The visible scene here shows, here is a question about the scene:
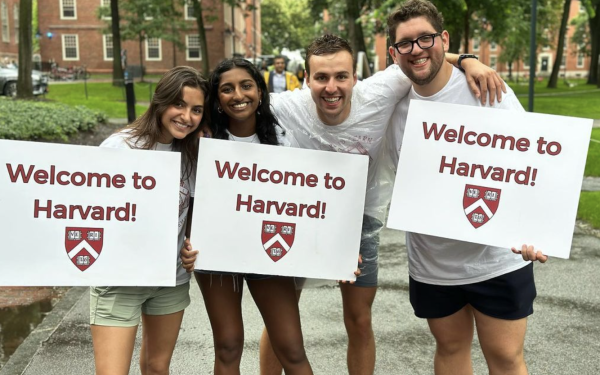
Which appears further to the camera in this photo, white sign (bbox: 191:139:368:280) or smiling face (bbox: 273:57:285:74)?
smiling face (bbox: 273:57:285:74)

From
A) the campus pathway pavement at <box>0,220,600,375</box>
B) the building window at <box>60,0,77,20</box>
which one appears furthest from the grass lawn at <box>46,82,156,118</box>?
the building window at <box>60,0,77,20</box>

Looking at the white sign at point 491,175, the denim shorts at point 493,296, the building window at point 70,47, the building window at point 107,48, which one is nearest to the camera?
the white sign at point 491,175

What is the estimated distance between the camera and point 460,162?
309 cm

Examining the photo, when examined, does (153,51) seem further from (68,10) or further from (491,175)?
(491,175)

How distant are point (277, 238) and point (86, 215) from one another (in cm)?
93

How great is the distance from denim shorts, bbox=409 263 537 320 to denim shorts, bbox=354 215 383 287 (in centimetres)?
39

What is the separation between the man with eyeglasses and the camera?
9.98 feet

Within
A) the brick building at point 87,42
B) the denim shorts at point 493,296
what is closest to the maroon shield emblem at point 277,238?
the denim shorts at point 493,296

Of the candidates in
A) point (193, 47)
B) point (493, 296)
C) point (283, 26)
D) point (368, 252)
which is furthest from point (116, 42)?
point (283, 26)

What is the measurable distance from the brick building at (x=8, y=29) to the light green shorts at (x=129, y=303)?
5018 centimetres

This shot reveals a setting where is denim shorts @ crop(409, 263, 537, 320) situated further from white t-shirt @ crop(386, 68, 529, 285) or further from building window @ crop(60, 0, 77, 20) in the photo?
building window @ crop(60, 0, 77, 20)

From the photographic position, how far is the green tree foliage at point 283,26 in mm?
85938

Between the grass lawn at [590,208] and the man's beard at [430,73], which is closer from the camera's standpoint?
the man's beard at [430,73]

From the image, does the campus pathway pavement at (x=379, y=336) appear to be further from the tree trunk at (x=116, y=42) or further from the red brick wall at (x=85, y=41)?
the red brick wall at (x=85, y=41)
